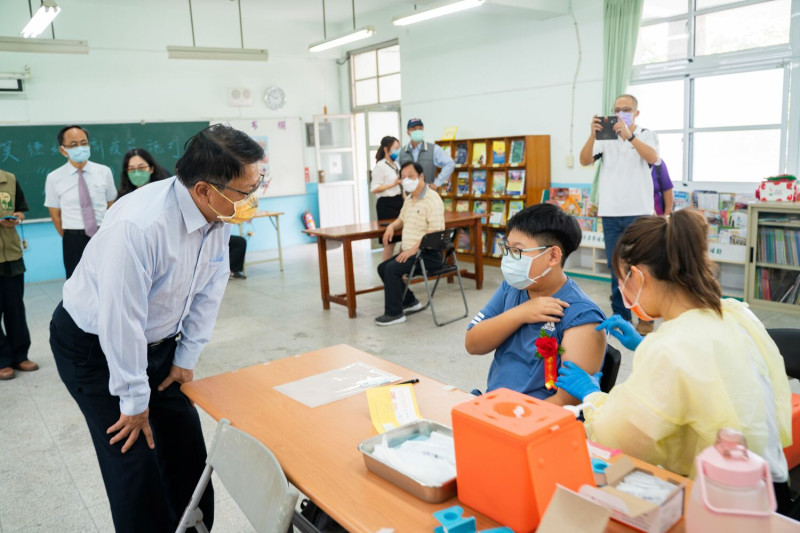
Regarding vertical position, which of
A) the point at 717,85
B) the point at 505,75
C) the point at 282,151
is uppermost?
the point at 505,75

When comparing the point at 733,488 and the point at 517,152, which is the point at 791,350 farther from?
the point at 517,152

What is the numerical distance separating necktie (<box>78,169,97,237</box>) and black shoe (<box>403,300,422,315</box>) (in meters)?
2.59

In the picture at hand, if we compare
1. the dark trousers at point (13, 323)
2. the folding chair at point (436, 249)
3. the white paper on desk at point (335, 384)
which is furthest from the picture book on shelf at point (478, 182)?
the white paper on desk at point (335, 384)

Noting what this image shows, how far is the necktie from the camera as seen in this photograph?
4.46 m

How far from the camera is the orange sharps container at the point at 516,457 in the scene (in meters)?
1.08

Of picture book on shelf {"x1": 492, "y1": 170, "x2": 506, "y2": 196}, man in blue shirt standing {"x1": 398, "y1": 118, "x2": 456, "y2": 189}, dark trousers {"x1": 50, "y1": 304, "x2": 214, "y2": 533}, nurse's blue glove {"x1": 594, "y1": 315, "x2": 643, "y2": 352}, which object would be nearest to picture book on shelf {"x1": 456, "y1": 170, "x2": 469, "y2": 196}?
picture book on shelf {"x1": 492, "y1": 170, "x2": 506, "y2": 196}

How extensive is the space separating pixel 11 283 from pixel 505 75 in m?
5.54

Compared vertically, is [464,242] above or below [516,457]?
below

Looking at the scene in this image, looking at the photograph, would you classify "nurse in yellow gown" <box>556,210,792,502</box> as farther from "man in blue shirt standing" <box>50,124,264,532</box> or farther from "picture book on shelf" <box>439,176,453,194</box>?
"picture book on shelf" <box>439,176,453,194</box>

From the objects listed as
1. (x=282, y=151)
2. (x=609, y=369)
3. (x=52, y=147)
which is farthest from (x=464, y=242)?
(x=609, y=369)

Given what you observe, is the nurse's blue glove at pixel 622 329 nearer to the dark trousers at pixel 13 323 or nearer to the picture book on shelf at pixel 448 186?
the dark trousers at pixel 13 323

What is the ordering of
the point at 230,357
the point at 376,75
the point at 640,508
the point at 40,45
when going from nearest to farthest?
the point at 640,508
the point at 230,357
the point at 40,45
the point at 376,75

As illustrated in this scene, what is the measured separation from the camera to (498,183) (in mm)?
7336

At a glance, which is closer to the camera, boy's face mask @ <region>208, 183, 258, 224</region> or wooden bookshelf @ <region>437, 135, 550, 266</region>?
boy's face mask @ <region>208, 183, 258, 224</region>
